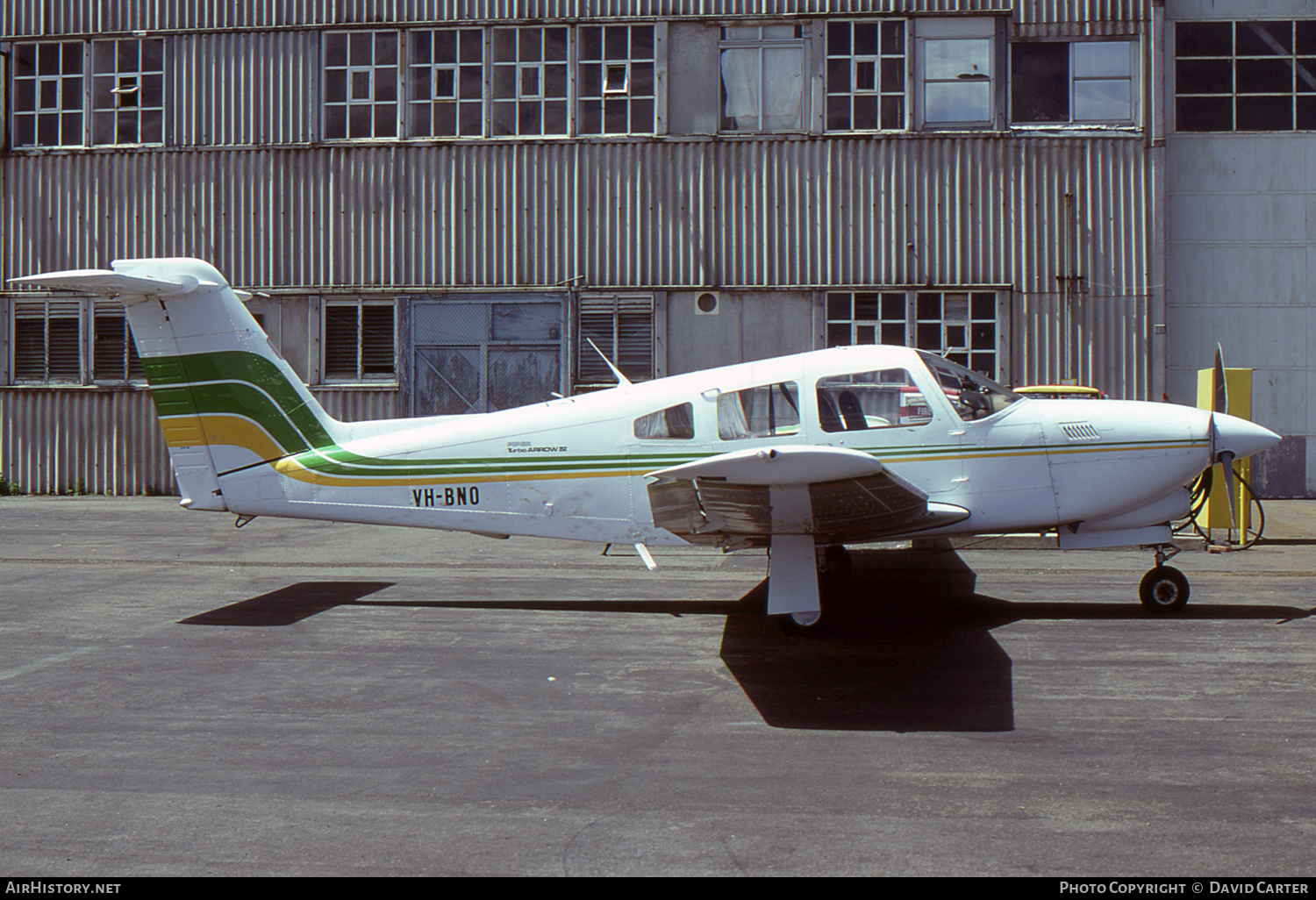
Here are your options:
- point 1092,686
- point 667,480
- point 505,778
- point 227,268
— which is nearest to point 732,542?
point 667,480

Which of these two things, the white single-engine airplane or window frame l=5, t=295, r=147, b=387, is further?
window frame l=5, t=295, r=147, b=387

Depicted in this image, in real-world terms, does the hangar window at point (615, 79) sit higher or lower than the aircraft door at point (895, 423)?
higher

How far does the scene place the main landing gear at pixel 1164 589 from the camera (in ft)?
26.4

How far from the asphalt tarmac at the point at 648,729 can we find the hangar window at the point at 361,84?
1103cm

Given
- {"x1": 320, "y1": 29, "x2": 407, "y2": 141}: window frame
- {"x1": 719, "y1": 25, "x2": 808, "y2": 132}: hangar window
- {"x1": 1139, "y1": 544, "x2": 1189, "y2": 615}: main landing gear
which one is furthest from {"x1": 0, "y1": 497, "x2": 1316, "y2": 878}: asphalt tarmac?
{"x1": 320, "y1": 29, "x2": 407, "y2": 141}: window frame

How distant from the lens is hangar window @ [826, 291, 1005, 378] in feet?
58.0

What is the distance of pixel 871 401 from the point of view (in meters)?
7.77

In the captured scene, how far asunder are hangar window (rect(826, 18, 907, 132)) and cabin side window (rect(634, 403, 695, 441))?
11465 mm

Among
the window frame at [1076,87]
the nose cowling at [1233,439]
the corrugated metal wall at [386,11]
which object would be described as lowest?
the nose cowling at [1233,439]

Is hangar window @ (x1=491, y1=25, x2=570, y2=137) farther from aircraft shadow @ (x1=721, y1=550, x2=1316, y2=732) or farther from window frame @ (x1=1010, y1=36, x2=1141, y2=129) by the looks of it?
aircraft shadow @ (x1=721, y1=550, x2=1316, y2=732)

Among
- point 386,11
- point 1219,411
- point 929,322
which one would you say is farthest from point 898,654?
point 386,11

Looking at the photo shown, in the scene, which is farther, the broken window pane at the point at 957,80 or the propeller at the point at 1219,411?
the broken window pane at the point at 957,80

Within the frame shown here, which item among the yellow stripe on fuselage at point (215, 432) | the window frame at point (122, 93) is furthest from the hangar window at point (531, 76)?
the yellow stripe on fuselage at point (215, 432)

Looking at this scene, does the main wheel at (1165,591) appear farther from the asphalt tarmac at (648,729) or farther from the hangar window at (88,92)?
the hangar window at (88,92)
